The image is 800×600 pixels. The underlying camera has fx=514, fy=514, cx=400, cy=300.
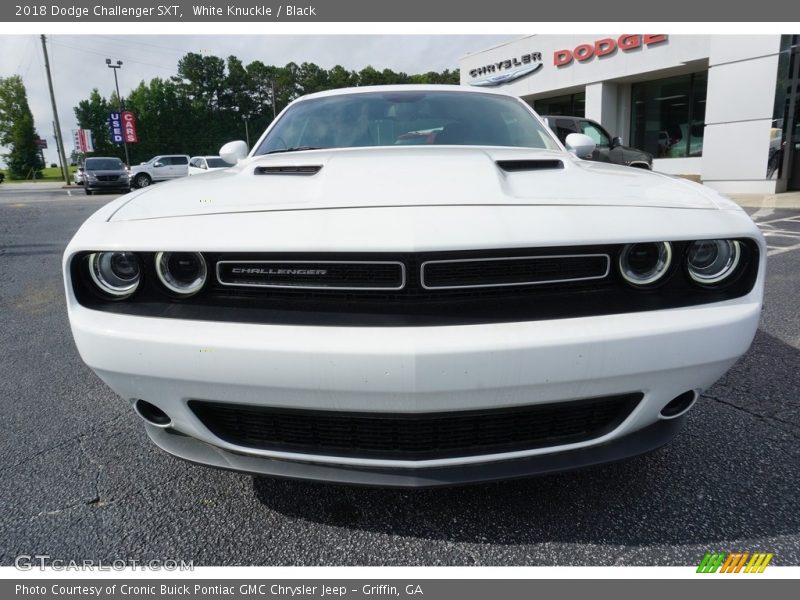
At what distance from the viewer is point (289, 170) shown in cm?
191

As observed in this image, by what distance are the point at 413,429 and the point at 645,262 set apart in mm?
807

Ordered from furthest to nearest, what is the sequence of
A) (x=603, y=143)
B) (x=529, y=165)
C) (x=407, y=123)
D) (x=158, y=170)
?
(x=158, y=170) < (x=603, y=143) < (x=407, y=123) < (x=529, y=165)

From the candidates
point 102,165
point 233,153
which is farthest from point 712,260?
point 102,165

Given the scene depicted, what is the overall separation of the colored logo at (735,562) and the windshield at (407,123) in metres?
1.78

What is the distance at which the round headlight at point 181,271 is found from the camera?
4.66ft

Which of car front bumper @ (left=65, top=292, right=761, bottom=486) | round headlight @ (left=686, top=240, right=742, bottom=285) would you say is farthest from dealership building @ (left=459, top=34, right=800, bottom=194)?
car front bumper @ (left=65, top=292, right=761, bottom=486)

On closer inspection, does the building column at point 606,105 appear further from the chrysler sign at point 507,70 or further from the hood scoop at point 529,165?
the hood scoop at point 529,165

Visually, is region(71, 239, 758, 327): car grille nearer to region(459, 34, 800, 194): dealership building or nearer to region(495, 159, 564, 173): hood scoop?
region(495, 159, 564, 173): hood scoop

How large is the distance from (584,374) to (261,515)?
111 centimetres

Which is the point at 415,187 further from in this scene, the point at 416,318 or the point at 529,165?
the point at 529,165

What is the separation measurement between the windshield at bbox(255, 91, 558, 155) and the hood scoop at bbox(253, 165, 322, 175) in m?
0.62

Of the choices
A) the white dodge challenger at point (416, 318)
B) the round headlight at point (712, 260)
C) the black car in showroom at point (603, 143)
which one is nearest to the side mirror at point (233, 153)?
the white dodge challenger at point (416, 318)

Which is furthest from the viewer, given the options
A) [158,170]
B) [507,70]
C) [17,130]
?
[17,130]

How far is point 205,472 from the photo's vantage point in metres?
1.90
